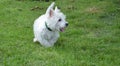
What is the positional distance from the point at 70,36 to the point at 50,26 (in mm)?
1937

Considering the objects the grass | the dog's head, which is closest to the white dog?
the dog's head

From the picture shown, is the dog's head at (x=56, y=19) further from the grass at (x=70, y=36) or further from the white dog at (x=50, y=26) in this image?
the grass at (x=70, y=36)

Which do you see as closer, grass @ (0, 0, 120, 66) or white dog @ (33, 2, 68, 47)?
grass @ (0, 0, 120, 66)

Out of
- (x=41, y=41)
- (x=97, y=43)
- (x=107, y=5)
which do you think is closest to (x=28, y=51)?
(x=41, y=41)

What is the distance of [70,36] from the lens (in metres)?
10.6

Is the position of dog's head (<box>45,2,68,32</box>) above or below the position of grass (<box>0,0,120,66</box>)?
above

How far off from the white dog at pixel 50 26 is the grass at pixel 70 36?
0.69 feet

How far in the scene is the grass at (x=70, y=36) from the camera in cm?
803

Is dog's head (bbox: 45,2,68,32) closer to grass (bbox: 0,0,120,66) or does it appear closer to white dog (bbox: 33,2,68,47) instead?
white dog (bbox: 33,2,68,47)

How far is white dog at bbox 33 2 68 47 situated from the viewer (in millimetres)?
8617

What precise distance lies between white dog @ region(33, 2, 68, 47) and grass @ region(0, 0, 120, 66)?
0.21m

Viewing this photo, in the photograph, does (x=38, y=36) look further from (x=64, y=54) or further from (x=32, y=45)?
(x=64, y=54)

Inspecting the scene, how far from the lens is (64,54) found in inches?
331

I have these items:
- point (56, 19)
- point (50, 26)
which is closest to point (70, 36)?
point (50, 26)
